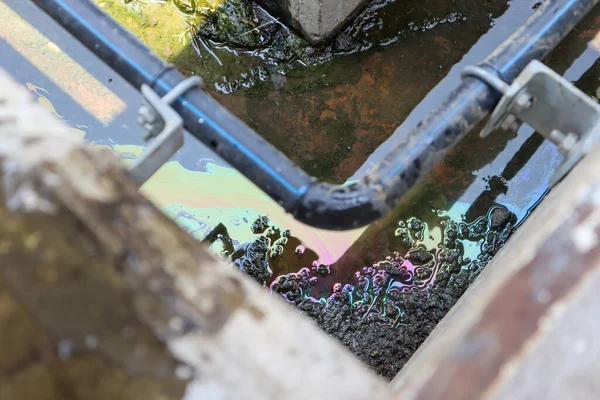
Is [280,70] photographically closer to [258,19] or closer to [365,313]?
[258,19]

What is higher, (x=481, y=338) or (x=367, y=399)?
(x=481, y=338)

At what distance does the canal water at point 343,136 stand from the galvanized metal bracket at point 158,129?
2.63ft

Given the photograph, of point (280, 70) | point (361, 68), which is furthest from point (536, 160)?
point (280, 70)

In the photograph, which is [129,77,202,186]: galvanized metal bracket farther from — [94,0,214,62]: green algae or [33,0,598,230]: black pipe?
[94,0,214,62]: green algae

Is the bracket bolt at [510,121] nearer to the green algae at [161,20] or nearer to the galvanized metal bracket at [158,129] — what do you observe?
the galvanized metal bracket at [158,129]

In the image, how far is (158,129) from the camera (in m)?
1.30

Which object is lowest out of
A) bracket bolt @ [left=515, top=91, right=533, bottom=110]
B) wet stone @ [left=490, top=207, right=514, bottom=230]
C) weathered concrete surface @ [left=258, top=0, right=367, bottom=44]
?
wet stone @ [left=490, top=207, right=514, bottom=230]

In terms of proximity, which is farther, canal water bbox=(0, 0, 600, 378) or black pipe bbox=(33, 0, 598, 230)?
canal water bbox=(0, 0, 600, 378)

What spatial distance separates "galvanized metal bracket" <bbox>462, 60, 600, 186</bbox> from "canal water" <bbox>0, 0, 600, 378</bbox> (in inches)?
27.7

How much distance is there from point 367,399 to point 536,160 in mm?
1639

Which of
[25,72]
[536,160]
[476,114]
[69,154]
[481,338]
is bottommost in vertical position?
[25,72]

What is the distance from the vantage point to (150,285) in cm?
77

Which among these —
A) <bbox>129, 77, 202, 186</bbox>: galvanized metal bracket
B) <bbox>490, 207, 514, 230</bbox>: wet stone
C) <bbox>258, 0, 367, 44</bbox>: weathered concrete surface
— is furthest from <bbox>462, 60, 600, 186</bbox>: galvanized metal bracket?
<bbox>258, 0, 367, 44</bbox>: weathered concrete surface

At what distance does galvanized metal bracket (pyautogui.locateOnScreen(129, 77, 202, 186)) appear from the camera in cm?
117
